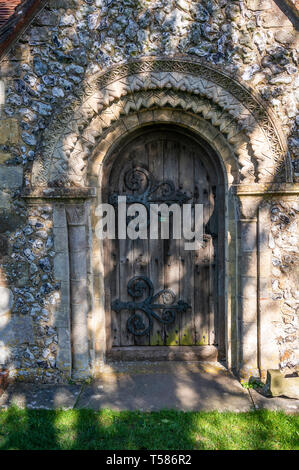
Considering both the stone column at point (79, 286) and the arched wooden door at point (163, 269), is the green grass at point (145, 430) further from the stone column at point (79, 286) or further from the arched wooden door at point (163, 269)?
the arched wooden door at point (163, 269)

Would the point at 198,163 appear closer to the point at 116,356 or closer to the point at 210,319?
the point at 210,319

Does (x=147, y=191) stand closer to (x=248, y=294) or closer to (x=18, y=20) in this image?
(x=248, y=294)

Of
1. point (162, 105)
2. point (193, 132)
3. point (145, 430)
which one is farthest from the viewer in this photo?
point (193, 132)

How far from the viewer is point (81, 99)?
366cm

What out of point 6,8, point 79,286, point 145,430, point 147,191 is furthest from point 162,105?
point 145,430

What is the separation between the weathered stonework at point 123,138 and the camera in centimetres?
356

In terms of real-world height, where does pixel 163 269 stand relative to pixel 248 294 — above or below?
above

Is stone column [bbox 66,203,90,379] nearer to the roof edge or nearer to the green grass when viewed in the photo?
the green grass

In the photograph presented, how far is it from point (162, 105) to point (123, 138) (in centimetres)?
56

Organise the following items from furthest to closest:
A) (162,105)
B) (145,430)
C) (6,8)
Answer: (6,8) < (162,105) < (145,430)

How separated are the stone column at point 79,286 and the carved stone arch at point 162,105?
0.37 m

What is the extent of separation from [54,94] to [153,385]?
10.3 ft

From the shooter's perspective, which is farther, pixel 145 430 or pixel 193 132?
pixel 193 132

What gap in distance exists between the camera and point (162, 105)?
3746mm
